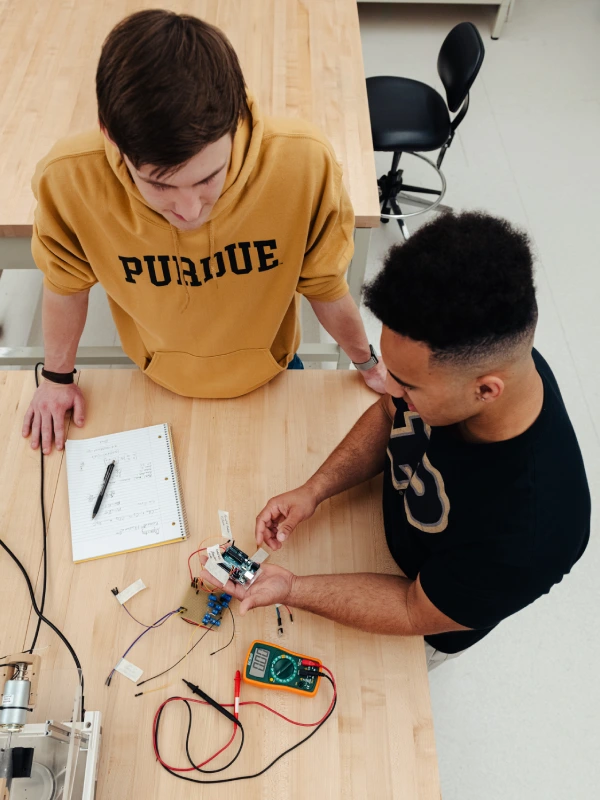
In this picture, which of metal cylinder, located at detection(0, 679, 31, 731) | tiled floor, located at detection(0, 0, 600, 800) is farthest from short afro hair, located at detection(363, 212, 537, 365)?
tiled floor, located at detection(0, 0, 600, 800)

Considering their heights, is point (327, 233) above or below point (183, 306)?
above

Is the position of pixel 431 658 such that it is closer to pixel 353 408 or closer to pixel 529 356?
pixel 353 408

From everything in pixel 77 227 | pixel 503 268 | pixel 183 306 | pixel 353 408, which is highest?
pixel 503 268

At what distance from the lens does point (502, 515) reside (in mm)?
932

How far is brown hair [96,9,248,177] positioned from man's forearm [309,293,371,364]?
0.58m

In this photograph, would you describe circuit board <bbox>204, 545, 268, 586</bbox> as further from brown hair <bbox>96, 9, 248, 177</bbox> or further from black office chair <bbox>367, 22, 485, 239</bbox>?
black office chair <bbox>367, 22, 485, 239</bbox>

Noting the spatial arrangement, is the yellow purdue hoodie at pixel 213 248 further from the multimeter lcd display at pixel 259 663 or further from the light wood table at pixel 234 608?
the multimeter lcd display at pixel 259 663

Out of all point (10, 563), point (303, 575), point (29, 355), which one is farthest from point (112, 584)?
point (29, 355)

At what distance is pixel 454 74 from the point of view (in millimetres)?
2512

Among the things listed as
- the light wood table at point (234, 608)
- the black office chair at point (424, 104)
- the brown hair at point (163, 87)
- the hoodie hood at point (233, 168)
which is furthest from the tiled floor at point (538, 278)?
the brown hair at point (163, 87)

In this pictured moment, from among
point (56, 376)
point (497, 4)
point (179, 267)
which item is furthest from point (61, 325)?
point (497, 4)

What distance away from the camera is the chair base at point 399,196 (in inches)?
116

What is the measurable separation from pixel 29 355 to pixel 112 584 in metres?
1.35

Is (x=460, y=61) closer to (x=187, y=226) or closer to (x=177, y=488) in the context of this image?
(x=187, y=226)
